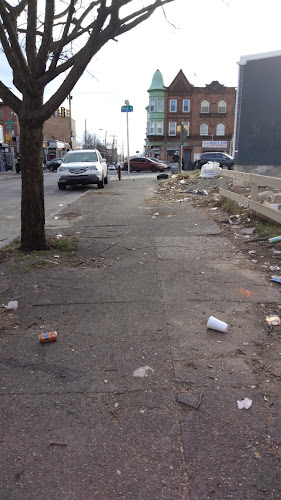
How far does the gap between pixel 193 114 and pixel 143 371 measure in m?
56.1

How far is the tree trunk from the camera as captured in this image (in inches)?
231

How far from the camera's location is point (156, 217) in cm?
963

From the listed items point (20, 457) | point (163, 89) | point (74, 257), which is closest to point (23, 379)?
point (20, 457)

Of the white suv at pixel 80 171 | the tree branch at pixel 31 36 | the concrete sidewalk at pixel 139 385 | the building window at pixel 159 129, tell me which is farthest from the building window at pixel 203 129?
the concrete sidewalk at pixel 139 385

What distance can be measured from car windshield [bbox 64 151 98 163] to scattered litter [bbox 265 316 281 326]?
1484cm

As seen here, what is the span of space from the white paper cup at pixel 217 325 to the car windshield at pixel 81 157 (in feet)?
48.9

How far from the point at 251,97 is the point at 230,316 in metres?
16.5

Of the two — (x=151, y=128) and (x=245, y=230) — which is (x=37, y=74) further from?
(x=151, y=128)

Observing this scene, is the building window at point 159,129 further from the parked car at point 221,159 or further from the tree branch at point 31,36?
the tree branch at point 31,36

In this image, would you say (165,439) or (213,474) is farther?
(165,439)

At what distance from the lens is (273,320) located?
3805mm

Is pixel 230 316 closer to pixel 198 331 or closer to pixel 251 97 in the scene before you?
pixel 198 331

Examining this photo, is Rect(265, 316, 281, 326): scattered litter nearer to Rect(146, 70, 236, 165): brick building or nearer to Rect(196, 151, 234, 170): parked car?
Rect(196, 151, 234, 170): parked car

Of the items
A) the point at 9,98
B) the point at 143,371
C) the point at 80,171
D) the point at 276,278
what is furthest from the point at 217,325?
the point at 80,171
